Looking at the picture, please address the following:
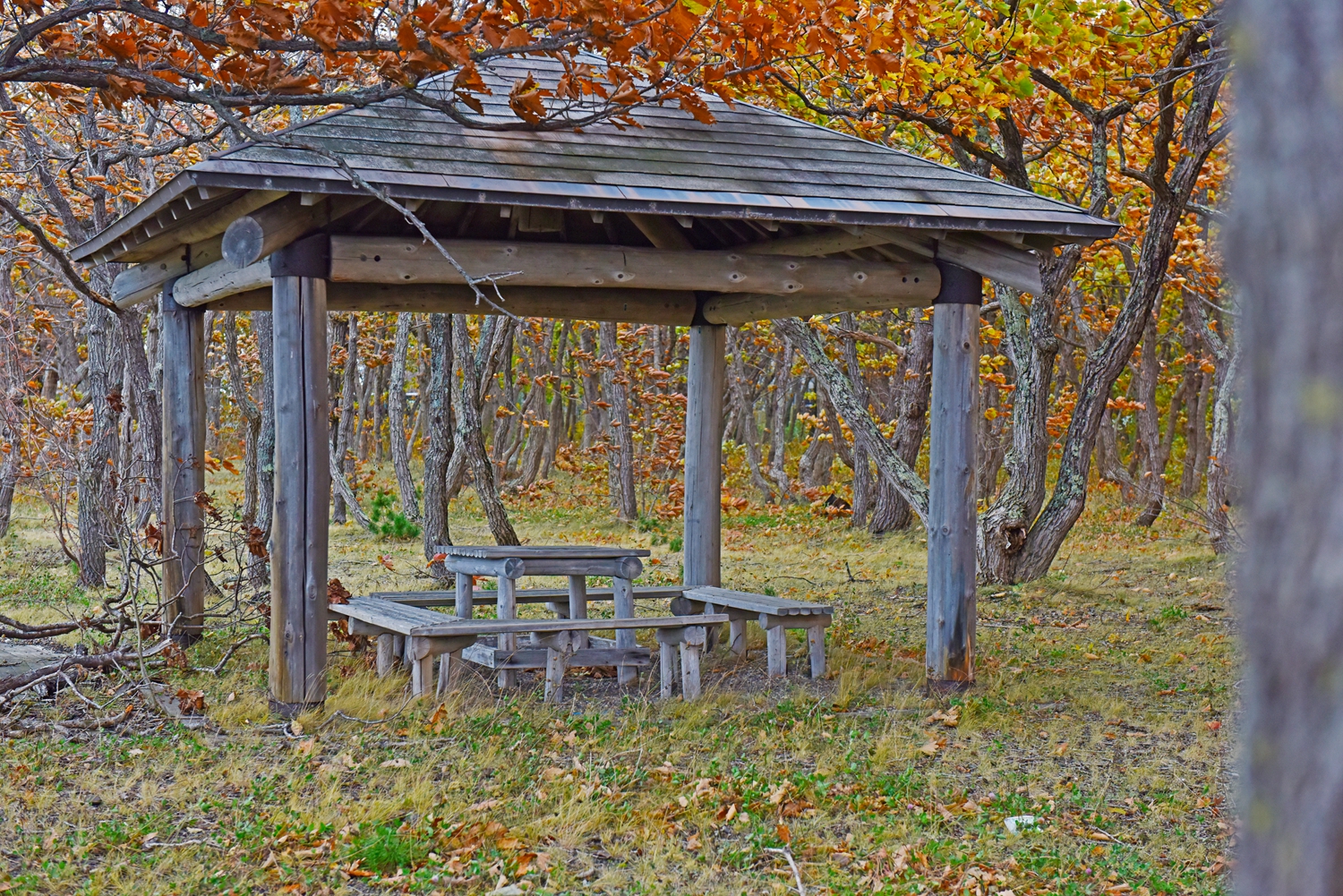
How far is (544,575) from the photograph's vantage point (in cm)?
872

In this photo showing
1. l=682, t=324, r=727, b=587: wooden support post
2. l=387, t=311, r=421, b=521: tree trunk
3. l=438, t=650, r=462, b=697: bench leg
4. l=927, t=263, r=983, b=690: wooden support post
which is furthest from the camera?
l=387, t=311, r=421, b=521: tree trunk

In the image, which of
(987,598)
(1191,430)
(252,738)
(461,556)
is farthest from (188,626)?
(1191,430)

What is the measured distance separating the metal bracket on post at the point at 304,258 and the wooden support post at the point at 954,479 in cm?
380

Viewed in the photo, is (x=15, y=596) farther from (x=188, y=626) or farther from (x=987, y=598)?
(x=987, y=598)

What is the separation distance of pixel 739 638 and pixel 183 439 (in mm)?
4455

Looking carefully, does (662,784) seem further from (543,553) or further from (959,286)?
(959,286)

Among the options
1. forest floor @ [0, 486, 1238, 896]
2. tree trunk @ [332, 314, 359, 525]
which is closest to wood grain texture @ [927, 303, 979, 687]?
forest floor @ [0, 486, 1238, 896]

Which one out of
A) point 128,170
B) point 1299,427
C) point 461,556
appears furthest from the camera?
point 128,170

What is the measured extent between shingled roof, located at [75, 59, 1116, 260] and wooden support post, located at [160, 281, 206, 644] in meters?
0.73

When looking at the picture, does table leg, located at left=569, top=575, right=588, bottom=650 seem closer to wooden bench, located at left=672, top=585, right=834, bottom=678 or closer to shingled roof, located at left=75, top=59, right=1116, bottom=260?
wooden bench, located at left=672, top=585, right=834, bottom=678

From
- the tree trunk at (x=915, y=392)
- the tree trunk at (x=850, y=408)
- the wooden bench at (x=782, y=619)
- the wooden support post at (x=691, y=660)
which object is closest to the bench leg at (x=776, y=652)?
the wooden bench at (x=782, y=619)

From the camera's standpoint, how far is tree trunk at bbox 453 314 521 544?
1330cm

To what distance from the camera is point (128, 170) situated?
13805mm

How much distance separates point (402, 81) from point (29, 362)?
39.2 ft
